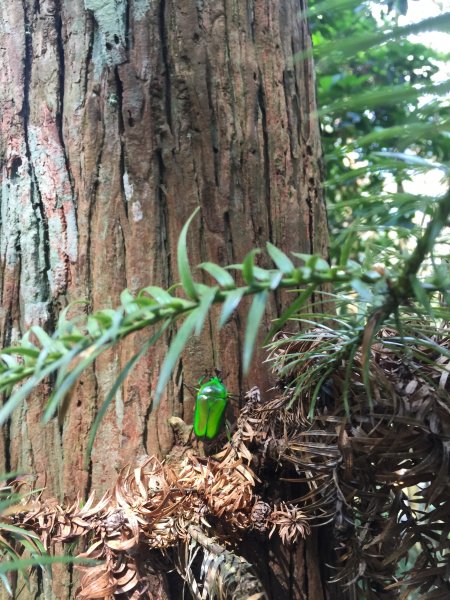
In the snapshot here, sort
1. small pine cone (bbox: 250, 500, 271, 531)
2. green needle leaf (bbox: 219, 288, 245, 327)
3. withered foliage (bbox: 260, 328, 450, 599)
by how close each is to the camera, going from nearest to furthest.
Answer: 1. green needle leaf (bbox: 219, 288, 245, 327)
2. withered foliage (bbox: 260, 328, 450, 599)
3. small pine cone (bbox: 250, 500, 271, 531)

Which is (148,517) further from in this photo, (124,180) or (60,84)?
(60,84)

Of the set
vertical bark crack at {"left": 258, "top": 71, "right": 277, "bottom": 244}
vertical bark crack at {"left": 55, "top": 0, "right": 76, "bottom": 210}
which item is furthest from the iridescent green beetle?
vertical bark crack at {"left": 55, "top": 0, "right": 76, "bottom": 210}

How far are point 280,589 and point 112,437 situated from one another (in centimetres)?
32

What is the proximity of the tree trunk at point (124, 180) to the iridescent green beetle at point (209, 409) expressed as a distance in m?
0.03

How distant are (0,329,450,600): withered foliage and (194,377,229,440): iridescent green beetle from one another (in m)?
0.03

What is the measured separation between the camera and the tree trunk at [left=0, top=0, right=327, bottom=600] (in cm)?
83

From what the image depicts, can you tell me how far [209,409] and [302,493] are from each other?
0.62 feet

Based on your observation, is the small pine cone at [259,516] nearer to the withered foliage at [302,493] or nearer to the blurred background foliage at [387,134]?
the withered foliage at [302,493]

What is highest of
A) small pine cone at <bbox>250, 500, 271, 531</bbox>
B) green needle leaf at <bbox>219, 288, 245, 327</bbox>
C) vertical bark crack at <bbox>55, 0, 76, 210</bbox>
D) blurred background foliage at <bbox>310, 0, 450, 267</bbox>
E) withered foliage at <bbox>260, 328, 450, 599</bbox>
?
vertical bark crack at <bbox>55, 0, 76, 210</bbox>

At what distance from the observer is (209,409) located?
79 cm

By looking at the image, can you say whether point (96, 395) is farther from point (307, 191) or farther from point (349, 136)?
point (349, 136)

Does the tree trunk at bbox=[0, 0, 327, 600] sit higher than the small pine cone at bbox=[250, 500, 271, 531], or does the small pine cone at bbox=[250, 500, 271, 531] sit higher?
the tree trunk at bbox=[0, 0, 327, 600]

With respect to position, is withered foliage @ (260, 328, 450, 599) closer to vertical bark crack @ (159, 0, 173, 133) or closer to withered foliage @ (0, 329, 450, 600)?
withered foliage @ (0, 329, 450, 600)

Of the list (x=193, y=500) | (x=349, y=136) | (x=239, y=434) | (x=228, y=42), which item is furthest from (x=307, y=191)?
(x=349, y=136)
